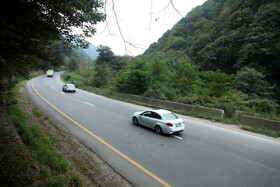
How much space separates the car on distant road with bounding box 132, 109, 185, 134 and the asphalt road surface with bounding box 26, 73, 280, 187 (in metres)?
0.35

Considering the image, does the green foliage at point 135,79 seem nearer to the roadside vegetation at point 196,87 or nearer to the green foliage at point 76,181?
the roadside vegetation at point 196,87

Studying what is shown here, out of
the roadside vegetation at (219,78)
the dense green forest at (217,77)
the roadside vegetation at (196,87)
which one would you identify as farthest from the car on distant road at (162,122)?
the dense green forest at (217,77)

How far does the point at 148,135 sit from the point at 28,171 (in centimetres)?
559

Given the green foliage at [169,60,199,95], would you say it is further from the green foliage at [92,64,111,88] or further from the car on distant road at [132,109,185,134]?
the green foliage at [92,64,111,88]

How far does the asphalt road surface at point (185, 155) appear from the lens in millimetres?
4484

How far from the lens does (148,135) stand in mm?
7871

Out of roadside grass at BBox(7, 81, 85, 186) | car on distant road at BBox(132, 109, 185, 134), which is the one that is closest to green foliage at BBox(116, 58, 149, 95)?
car on distant road at BBox(132, 109, 185, 134)

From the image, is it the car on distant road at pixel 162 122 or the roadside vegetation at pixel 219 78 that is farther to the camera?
the roadside vegetation at pixel 219 78

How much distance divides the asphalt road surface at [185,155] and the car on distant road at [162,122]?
0.35 meters

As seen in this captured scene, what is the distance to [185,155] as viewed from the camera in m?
5.85

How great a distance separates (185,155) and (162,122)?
2371mm

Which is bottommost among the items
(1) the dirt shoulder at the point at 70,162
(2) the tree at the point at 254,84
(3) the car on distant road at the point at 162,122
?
(1) the dirt shoulder at the point at 70,162

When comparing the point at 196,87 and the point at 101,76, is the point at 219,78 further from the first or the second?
the point at 101,76

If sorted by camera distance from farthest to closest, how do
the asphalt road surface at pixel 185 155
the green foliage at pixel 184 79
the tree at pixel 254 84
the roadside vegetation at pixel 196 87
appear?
1. the tree at pixel 254 84
2. the green foliage at pixel 184 79
3. the roadside vegetation at pixel 196 87
4. the asphalt road surface at pixel 185 155
